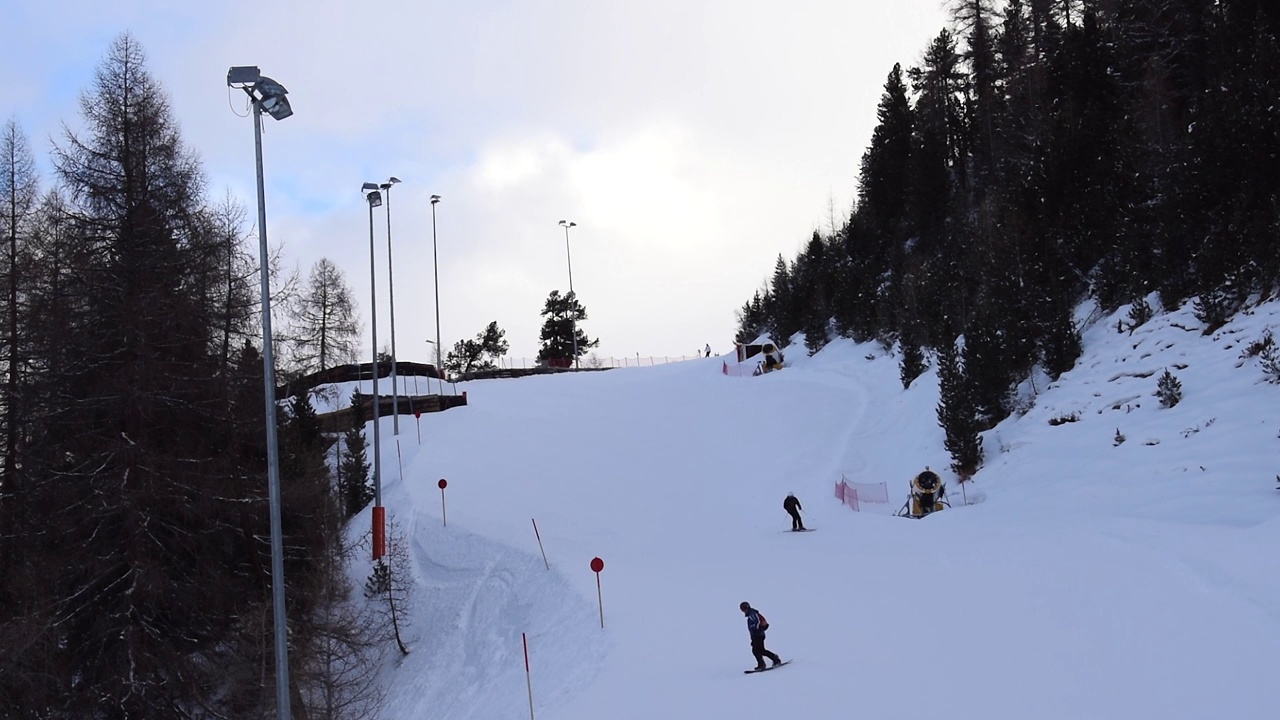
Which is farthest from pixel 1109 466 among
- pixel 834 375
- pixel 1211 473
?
pixel 834 375

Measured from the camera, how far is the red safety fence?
28.2m

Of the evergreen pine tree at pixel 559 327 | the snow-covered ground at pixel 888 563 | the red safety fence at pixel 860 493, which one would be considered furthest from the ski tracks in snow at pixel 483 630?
the evergreen pine tree at pixel 559 327

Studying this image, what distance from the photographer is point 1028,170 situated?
35.1 meters

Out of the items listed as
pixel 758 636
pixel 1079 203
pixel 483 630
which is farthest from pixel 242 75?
pixel 1079 203

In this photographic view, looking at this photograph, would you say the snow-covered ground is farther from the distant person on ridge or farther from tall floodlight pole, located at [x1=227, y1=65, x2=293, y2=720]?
tall floodlight pole, located at [x1=227, y1=65, x2=293, y2=720]

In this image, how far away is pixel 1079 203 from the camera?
1276 inches

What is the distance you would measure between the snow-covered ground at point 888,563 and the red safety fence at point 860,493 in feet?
1.32

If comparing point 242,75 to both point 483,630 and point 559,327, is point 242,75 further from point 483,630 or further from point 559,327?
point 559,327

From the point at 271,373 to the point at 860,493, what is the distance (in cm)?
1992

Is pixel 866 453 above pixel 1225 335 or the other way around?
the other way around

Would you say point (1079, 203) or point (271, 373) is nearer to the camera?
point (271, 373)

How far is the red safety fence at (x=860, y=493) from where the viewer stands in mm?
28205

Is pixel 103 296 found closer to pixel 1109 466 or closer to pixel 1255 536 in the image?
pixel 1255 536

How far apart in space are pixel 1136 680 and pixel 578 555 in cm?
1588
